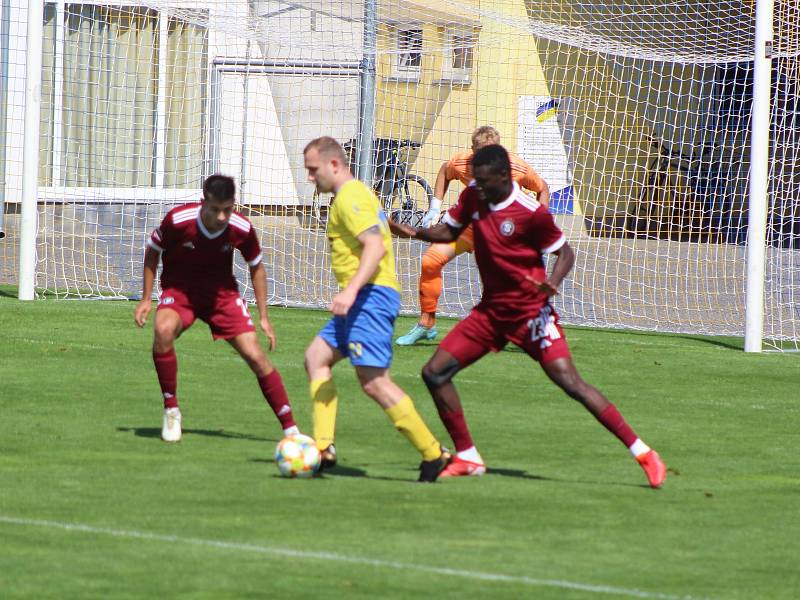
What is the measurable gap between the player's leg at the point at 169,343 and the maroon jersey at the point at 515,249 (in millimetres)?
1851

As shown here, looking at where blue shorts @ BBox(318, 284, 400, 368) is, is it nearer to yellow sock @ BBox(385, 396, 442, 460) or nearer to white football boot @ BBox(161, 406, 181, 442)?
yellow sock @ BBox(385, 396, 442, 460)

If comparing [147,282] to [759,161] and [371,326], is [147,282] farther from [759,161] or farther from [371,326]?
[759,161]

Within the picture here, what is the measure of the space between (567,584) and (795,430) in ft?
15.6

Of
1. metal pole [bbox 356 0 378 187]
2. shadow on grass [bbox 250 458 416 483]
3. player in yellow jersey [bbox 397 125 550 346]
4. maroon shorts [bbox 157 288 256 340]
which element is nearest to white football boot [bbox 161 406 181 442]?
maroon shorts [bbox 157 288 256 340]

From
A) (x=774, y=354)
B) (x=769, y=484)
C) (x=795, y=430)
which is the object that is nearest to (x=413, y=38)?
(x=774, y=354)

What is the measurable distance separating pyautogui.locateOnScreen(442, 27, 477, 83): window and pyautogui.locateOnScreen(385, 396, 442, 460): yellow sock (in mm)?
14495

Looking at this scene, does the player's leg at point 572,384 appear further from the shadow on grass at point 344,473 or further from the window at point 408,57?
the window at point 408,57

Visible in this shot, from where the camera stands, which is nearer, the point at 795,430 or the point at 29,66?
the point at 795,430

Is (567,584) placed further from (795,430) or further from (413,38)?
(413,38)

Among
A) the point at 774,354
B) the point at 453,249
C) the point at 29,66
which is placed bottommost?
the point at 774,354

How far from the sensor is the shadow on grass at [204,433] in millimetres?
9023

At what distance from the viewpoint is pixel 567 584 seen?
5.69 m

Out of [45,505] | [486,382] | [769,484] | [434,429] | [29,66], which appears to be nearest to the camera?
[45,505]

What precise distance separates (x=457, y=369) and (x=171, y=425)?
182 cm
